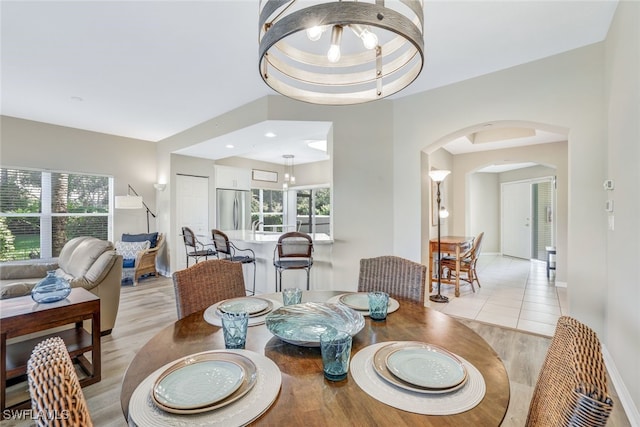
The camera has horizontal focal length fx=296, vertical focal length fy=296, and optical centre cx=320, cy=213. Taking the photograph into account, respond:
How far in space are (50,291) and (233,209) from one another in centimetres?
473

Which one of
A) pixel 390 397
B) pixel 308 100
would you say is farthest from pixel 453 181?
pixel 390 397

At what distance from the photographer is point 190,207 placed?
604cm

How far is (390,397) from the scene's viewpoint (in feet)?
2.86

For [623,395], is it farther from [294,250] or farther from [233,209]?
[233,209]

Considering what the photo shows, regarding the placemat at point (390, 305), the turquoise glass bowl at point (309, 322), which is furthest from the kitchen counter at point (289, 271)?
the turquoise glass bowl at point (309, 322)

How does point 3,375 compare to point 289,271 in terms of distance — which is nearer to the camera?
point 3,375

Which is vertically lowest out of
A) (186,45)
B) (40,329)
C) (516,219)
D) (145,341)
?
(145,341)

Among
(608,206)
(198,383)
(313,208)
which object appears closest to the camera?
(198,383)

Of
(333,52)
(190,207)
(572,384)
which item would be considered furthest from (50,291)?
(190,207)

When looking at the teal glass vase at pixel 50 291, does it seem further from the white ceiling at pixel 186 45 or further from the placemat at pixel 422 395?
the placemat at pixel 422 395

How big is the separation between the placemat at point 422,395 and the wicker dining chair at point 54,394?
715mm

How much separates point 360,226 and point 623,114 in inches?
97.5

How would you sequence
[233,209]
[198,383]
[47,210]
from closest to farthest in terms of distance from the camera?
1. [198,383]
2. [47,210]
3. [233,209]

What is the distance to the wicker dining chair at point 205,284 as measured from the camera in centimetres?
172
